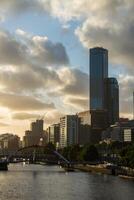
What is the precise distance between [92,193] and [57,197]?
8179mm

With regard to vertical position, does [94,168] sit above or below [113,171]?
above

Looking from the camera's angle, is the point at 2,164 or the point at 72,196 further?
the point at 2,164

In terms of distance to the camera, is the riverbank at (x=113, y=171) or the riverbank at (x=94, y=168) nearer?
the riverbank at (x=113, y=171)

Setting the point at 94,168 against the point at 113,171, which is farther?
the point at 94,168

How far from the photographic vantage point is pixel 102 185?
109m

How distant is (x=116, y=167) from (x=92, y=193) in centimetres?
6555

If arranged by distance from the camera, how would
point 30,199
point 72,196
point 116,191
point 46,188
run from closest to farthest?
1. point 30,199
2. point 72,196
3. point 116,191
4. point 46,188

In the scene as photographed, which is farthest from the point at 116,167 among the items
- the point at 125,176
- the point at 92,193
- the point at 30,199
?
the point at 30,199

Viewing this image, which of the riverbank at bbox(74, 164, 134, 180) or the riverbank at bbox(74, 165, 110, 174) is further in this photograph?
the riverbank at bbox(74, 165, 110, 174)

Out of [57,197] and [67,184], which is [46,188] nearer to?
[67,184]

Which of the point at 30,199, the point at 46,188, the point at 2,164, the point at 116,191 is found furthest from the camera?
the point at 2,164

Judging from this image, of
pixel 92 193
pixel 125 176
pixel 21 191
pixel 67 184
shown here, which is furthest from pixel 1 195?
pixel 125 176

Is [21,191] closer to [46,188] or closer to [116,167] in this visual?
[46,188]

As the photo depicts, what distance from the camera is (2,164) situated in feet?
614
